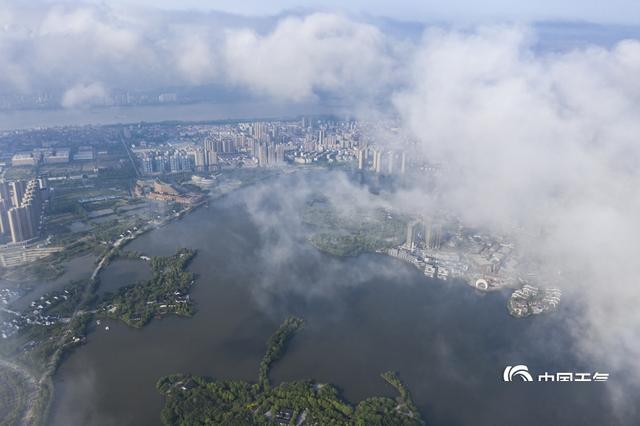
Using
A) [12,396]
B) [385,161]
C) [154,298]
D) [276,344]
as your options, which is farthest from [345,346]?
[385,161]

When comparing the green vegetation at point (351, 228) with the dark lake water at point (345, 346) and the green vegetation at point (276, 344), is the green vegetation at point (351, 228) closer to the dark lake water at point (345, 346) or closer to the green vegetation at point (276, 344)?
the dark lake water at point (345, 346)

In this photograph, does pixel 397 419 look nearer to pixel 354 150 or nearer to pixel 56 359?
pixel 56 359

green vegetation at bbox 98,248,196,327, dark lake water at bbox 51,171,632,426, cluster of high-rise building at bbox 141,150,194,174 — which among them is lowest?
dark lake water at bbox 51,171,632,426

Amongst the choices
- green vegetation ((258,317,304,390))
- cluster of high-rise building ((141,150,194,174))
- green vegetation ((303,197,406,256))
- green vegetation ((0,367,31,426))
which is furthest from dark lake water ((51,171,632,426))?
cluster of high-rise building ((141,150,194,174))

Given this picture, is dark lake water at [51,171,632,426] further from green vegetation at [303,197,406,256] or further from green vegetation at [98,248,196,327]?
green vegetation at [303,197,406,256]

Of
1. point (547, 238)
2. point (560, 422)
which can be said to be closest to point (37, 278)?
point (560, 422)

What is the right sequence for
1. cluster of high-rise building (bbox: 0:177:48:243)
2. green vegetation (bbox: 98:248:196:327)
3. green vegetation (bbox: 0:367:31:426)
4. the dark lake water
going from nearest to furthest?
green vegetation (bbox: 0:367:31:426), the dark lake water, green vegetation (bbox: 98:248:196:327), cluster of high-rise building (bbox: 0:177:48:243)
